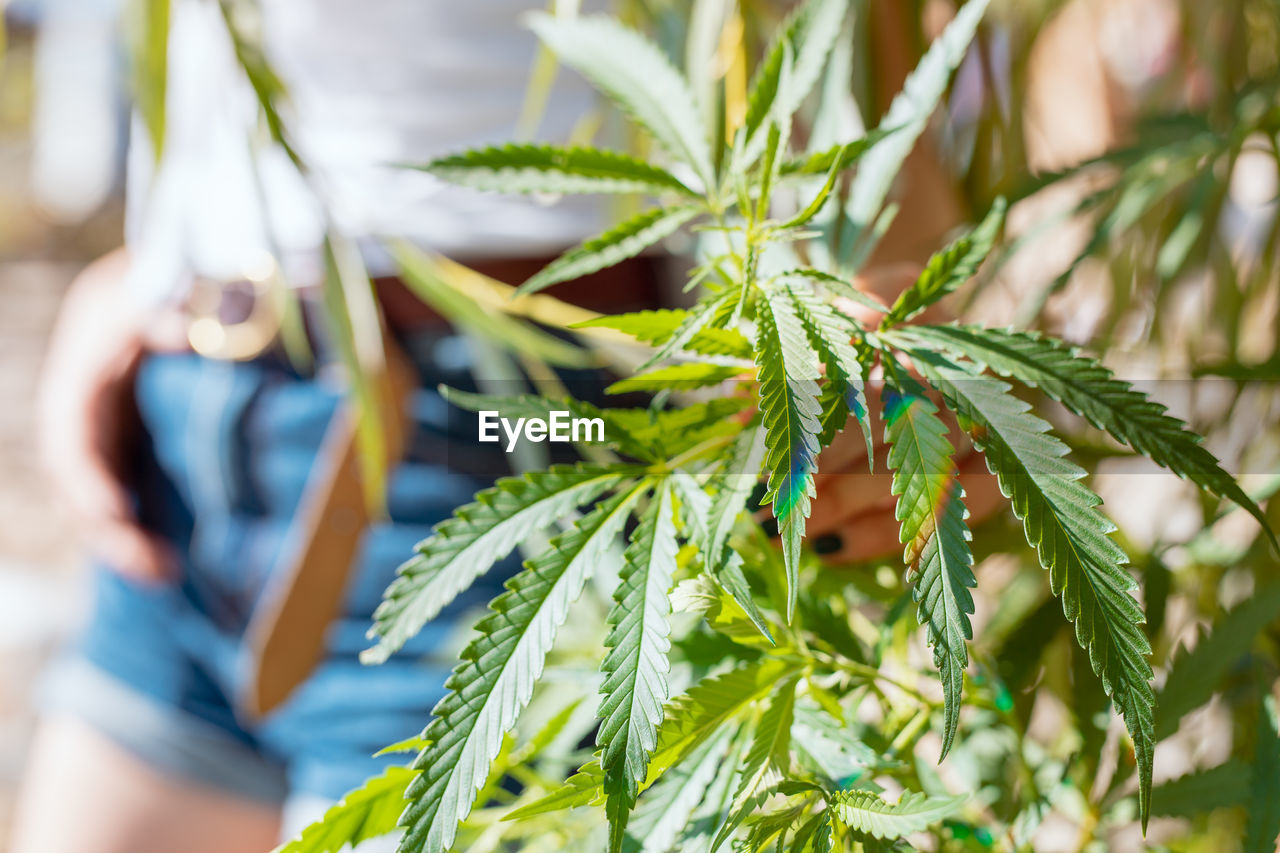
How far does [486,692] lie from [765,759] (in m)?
0.07

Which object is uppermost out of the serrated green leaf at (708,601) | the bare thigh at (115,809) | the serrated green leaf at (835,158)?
the serrated green leaf at (835,158)

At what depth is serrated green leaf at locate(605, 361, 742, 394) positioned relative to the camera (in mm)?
225

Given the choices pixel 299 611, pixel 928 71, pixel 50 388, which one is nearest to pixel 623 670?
pixel 928 71

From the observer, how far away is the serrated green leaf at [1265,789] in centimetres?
23

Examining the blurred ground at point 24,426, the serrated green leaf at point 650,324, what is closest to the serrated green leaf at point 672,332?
the serrated green leaf at point 650,324

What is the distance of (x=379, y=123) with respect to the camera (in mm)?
599

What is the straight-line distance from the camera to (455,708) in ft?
0.61

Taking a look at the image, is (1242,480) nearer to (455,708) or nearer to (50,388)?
(455,708)

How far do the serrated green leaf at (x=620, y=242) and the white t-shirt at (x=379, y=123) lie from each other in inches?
13.3

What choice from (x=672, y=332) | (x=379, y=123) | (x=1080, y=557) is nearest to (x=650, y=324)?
(x=672, y=332)

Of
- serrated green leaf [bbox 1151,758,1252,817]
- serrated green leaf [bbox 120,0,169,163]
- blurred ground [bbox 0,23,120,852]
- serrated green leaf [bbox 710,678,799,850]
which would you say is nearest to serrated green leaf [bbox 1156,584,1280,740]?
serrated green leaf [bbox 1151,758,1252,817]

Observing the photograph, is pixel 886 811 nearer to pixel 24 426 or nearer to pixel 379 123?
pixel 379 123

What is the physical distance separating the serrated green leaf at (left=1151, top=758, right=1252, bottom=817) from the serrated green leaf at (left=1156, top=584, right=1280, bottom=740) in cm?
2

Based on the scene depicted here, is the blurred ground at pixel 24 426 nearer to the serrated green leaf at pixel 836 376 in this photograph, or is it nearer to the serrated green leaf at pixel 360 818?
the serrated green leaf at pixel 360 818
